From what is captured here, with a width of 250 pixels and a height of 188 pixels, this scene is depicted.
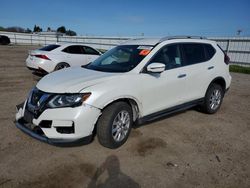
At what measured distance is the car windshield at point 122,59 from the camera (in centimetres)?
385

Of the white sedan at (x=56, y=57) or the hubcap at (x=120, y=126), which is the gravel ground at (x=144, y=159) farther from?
the white sedan at (x=56, y=57)

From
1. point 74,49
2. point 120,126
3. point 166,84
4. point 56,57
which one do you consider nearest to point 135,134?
point 120,126

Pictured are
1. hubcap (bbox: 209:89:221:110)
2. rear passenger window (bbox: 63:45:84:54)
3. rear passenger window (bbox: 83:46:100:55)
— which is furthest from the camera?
rear passenger window (bbox: 83:46:100:55)

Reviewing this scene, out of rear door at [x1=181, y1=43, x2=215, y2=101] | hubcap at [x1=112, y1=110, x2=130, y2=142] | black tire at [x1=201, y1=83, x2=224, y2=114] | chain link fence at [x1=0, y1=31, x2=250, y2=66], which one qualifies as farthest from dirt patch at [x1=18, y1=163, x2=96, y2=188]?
chain link fence at [x1=0, y1=31, x2=250, y2=66]

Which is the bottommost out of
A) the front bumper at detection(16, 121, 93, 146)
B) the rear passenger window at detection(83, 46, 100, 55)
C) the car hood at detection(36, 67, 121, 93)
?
the front bumper at detection(16, 121, 93, 146)

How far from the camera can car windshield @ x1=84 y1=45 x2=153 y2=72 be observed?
3.85 meters

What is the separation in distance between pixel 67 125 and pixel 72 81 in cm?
72

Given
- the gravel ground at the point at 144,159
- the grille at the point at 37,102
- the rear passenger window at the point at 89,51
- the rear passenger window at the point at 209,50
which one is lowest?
the gravel ground at the point at 144,159

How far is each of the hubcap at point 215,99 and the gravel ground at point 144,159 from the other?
0.73 m

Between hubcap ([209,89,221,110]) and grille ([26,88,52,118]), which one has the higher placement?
grille ([26,88,52,118])

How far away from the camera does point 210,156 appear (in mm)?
3410

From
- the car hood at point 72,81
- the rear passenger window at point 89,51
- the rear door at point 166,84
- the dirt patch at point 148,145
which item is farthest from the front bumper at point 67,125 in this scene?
the rear passenger window at point 89,51

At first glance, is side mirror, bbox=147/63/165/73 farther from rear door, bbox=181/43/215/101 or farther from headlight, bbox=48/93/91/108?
headlight, bbox=48/93/91/108

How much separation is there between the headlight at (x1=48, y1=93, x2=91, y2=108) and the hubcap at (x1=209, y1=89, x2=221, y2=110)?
3424 mm
